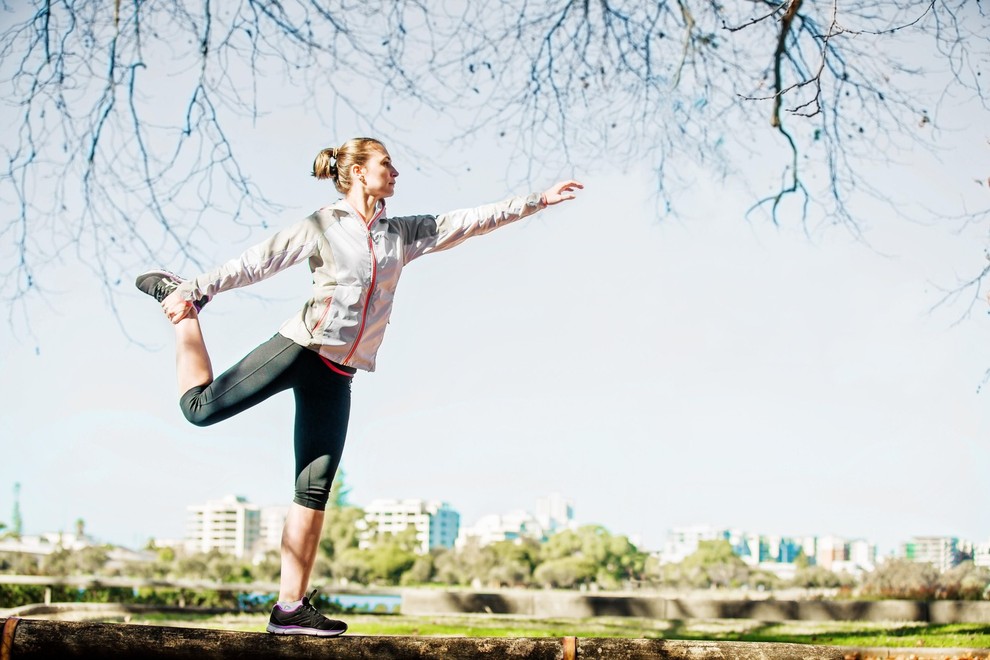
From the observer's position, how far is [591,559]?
39.7 ft

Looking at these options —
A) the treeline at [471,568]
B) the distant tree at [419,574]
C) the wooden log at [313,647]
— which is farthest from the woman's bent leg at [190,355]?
the distant tree at [419,574]

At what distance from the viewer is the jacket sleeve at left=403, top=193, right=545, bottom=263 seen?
3.19 meters

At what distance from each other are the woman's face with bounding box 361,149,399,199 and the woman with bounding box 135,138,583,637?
0.42 feet

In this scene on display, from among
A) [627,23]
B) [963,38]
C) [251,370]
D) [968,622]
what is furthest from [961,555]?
[251,370]

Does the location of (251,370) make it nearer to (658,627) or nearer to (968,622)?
(658,627)

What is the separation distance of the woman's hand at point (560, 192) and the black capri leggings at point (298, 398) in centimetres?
90

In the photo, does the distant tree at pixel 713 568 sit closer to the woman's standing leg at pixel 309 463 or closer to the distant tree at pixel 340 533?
the distant tree at pixel 340 533

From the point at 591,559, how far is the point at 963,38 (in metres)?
7.84

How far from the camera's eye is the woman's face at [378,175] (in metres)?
3.18

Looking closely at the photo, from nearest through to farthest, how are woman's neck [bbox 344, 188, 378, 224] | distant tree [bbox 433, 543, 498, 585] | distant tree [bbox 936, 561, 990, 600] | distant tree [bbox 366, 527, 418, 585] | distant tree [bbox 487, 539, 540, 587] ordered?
woman's neck [bbox 344, 188, 378, 224]
distant tree [bbox 936, 561, 990, 600]
distant tree [bbox 487, 539, 540, 587]
distant tree [bbox 433, 543, 498, 585]
distant tree [bbox 366, 527, 418, 585]

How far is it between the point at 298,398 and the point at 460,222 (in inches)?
30.7

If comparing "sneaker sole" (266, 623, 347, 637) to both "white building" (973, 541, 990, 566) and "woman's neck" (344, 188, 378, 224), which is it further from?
"white building" (973, 541, 990, 566)

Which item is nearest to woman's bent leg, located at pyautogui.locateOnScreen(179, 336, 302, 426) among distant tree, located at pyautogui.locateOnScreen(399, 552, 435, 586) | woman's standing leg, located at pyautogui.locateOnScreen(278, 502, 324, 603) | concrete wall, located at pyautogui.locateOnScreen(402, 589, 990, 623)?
woman's standing leg, located at pyautogui.locateOnScreen(278, 502, 324, 603)

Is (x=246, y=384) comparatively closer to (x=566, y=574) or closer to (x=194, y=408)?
(x=194, y=408)
